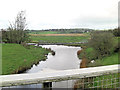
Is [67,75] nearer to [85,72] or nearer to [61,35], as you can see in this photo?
[85,72]

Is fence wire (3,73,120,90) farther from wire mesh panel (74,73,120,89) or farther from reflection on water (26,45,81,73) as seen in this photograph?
reflection on water (26,45,81,73)

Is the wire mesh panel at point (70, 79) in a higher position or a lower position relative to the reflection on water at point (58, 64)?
higher

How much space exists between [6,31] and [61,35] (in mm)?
31690

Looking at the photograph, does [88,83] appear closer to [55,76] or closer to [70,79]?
[70,79]

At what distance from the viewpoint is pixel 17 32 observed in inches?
993

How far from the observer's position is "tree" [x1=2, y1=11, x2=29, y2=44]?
24.0 m

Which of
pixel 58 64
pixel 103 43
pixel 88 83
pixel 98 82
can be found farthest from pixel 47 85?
pixel 58 64

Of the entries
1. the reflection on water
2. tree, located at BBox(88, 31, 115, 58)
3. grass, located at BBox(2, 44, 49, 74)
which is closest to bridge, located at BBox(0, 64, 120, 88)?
the reflection on water

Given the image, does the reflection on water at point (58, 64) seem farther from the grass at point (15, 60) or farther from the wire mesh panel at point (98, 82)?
the wire mesh panel at point (98, 82)

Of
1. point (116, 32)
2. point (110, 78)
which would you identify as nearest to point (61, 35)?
point (116, 32)

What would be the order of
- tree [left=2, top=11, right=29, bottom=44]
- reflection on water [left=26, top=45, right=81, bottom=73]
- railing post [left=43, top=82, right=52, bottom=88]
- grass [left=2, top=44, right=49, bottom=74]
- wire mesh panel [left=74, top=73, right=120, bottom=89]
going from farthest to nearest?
tree [left=2, top=11, right=29, bottom=44] < reflection on water [left=26, top=45, right=81, bottom=73] < grass [left=2, top=44, right=49, bottom=74] < wire mesh panel [left=74, top=73, right=120, bottom=89] < railing post [left=43, top=82, right=52, bottom=88]

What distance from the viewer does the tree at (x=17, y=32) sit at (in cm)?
2405

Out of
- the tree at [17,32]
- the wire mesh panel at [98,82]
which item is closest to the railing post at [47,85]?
the wire mesh panel at [98,82]

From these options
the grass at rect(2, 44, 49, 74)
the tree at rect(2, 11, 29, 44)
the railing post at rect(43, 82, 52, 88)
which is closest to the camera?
the railing post at rect(43, 82, 52, 88)
